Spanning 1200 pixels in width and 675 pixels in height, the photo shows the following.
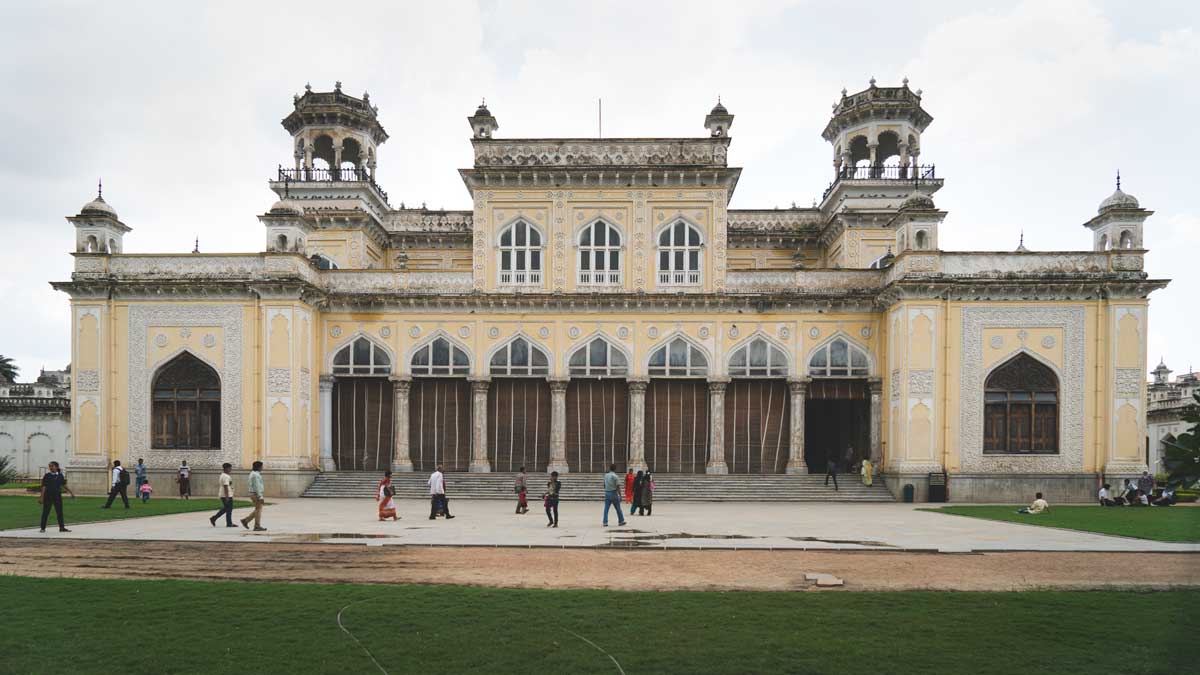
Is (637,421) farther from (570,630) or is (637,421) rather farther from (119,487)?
(570,630)

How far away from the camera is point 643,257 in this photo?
113 feet

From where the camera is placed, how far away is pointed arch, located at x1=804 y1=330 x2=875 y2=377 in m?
33.6

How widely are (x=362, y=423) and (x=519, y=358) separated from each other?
6895 mm

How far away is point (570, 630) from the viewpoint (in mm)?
10008

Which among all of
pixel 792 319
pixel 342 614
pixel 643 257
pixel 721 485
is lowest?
pixel 721 485

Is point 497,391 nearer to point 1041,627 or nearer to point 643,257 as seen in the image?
point 643,257

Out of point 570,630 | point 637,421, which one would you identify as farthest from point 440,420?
point 570,630

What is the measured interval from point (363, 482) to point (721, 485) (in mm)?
13106

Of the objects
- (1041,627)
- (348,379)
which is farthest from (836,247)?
(1041,627)

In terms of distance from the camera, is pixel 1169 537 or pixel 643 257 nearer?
pixel 1169 537

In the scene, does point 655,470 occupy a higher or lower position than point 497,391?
lower

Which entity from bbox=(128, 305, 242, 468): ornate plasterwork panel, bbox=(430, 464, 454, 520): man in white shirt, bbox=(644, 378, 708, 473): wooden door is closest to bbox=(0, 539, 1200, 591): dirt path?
bbox=(430, 464, 454, 520): man in white shirt

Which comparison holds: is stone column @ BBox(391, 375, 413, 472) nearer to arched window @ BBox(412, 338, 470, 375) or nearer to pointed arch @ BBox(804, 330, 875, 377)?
arched window @ BBox(412, 338, 470, 375)

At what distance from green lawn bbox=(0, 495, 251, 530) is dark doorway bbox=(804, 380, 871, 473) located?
21.9 m
